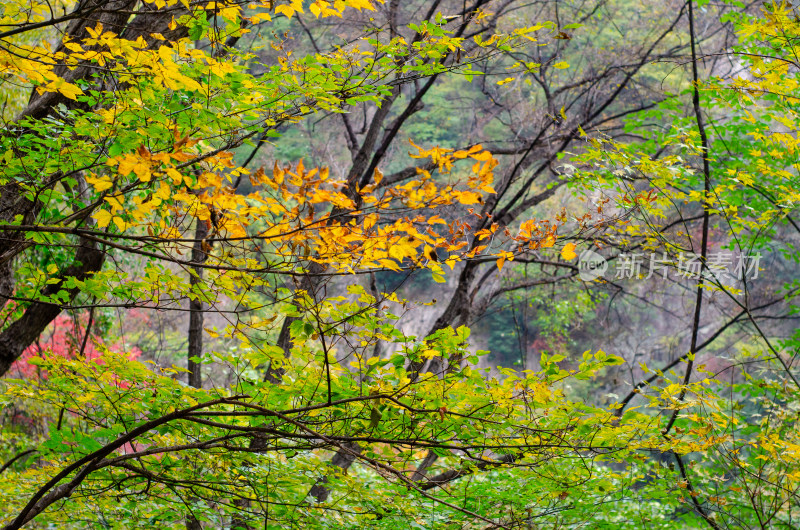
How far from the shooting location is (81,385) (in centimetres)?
260

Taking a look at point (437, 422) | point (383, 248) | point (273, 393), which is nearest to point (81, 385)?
point (273, 393)

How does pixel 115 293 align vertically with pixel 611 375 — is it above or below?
below

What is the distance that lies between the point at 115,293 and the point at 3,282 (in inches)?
72.3

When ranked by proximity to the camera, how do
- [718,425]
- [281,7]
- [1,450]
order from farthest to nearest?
[1,450] < [718,425] < [281,7]

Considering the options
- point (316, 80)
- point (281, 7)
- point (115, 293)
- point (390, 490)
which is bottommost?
point (390, 490)

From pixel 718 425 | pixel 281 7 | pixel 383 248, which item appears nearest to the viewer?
pixel 383 248

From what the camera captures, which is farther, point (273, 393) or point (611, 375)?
point (611, 375)

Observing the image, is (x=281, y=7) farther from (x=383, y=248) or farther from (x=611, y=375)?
(x=611, y=375)

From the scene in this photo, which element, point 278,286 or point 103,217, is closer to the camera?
point 103,217

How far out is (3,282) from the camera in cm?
380

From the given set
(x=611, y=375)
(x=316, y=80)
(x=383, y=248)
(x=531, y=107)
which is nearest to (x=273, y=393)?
(x=383, y=248)

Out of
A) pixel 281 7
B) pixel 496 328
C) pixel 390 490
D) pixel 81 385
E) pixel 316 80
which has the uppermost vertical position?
pixel 496 328

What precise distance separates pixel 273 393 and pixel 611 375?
A: 57.4 feet

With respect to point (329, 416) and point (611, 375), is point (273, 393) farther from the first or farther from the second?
point (611, 375)
